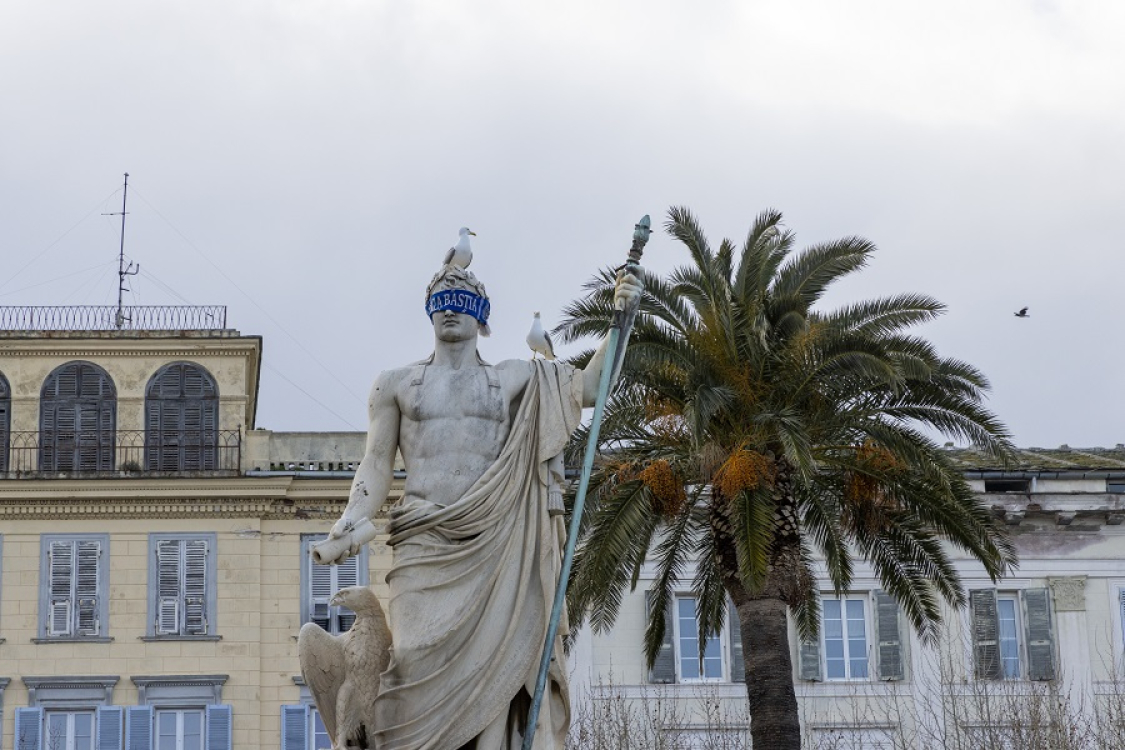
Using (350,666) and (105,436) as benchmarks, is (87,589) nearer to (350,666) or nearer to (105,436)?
(105,436)

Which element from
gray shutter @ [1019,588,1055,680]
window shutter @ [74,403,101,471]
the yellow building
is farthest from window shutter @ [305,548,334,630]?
gray shutter @ [1019,588,1055,680]

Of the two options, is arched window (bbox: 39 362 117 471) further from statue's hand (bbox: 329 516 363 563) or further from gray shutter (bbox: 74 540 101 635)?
statue's hand (bbox: 329 516 363 563)

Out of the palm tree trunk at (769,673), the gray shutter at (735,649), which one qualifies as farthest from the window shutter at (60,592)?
the palm tree trunk at (769,673)

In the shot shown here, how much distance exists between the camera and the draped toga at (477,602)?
562 inches

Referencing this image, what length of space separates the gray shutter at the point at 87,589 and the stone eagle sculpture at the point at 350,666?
124 ft

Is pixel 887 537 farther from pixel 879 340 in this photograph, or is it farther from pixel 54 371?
pixel 54 371

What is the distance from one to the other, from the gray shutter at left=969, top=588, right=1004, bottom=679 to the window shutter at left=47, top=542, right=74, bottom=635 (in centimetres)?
1741

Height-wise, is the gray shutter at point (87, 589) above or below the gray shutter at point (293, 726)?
above

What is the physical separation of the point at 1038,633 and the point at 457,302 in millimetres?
38647

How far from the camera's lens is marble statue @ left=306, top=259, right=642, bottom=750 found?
1430cm

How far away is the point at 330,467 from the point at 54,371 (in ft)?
20.1

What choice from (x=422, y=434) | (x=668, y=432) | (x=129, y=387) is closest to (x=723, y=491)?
(x=668, y=432)

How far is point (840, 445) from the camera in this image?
33.5 m

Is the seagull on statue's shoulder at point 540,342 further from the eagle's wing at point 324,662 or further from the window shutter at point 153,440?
the window shutter at point 153,440
